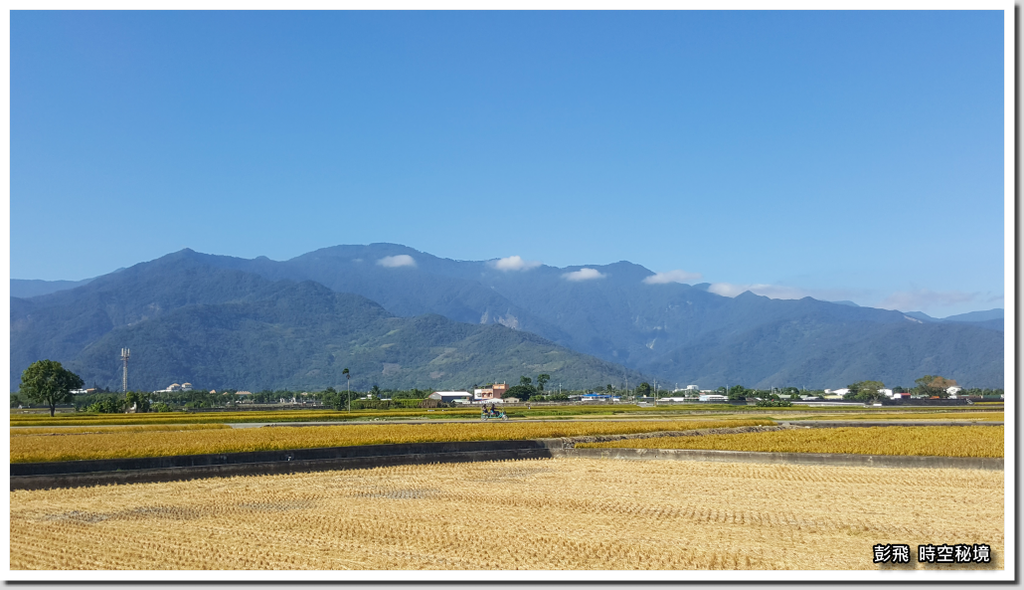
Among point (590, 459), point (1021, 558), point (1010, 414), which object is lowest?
point (590, 459)

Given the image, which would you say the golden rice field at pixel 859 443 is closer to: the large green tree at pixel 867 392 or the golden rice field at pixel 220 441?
the golden rice field at pixel 220 441

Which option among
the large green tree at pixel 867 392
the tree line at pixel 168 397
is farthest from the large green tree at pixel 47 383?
the large green tree at pixel 867 392

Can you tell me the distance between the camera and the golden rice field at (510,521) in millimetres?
11016

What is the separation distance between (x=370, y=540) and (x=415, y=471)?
1026 cm

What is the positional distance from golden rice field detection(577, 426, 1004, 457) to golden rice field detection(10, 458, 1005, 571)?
10.4 ft

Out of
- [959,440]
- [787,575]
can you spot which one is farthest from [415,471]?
[959,440]

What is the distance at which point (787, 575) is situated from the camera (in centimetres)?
807

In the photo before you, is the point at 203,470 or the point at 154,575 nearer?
the point at 154,575

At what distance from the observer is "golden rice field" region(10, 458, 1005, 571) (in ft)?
36.1

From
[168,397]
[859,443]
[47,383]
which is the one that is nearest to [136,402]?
[47,383]

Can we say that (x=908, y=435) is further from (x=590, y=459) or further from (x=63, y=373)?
(x=63, y=373)

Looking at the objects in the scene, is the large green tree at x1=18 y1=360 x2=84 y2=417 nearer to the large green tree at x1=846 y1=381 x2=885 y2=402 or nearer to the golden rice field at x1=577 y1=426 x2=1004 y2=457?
the golden rice field at x1=577 y1=426 x2=1004 y2=457

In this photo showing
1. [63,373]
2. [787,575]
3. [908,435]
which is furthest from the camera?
[63,373]

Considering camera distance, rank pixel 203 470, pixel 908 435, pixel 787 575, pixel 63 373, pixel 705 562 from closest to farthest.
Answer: pixel 787 575, pixel 705 562, pixel 203 470, pixel 908 435, pixel 63 373
